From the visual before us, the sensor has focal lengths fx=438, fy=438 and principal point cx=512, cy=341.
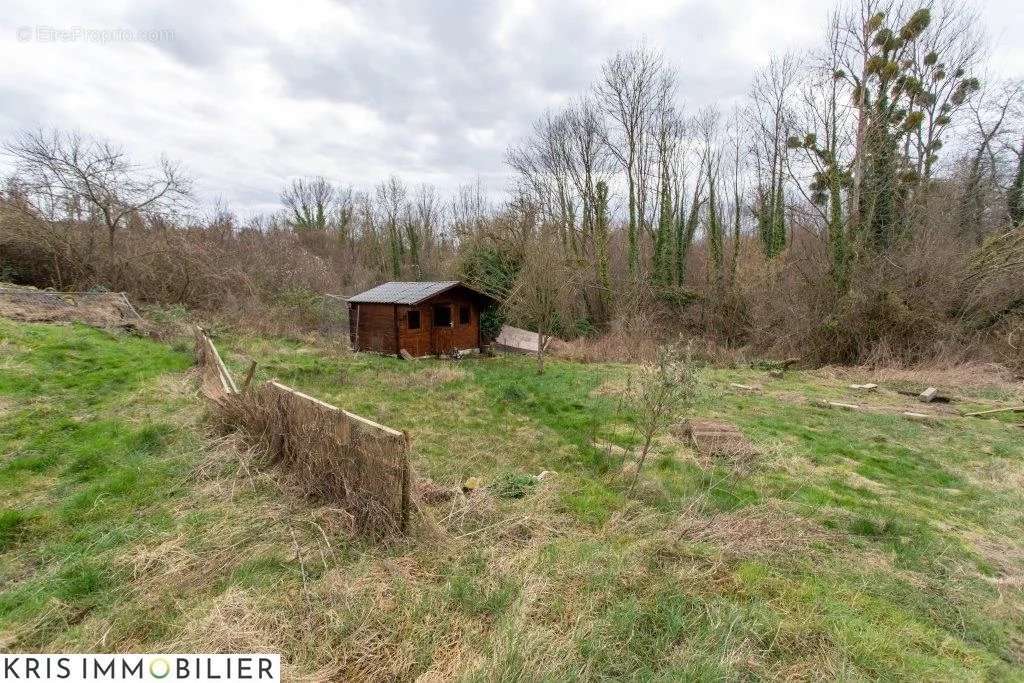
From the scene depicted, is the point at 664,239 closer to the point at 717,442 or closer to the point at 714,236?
the point at 714,236

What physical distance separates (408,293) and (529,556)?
1217 centimetres

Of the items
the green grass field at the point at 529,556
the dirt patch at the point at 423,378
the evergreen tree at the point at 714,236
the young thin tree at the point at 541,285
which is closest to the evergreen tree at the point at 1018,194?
the evergreen tree at the point at 714,236

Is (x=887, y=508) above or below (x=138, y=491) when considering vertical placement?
below

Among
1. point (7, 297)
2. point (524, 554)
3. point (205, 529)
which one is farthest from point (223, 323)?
point (524, 554)

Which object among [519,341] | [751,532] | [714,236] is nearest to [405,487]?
[751,532]

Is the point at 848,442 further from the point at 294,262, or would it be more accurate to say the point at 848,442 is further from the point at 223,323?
the point at 294,262

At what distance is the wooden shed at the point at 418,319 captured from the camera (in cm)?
1388

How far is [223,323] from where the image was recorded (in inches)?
663

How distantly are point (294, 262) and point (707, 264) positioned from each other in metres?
22.4

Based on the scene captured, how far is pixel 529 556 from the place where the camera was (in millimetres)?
3424

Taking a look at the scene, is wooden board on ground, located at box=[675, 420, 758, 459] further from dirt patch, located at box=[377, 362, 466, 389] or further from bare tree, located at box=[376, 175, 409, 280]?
bare tree, located at box=[376, 175, 409, 280]

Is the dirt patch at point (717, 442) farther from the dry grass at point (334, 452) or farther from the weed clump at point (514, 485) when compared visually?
the dry grass at point (334, 452)

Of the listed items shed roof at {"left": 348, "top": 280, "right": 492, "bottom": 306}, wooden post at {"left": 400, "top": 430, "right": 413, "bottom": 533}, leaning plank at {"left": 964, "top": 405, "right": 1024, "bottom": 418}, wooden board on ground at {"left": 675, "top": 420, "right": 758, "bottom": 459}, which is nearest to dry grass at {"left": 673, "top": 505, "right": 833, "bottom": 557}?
wooden board on ground at {"left": 675, "top": 420, "right": 758, "bottom": 459}

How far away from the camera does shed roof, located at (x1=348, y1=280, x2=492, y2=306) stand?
1371cm
